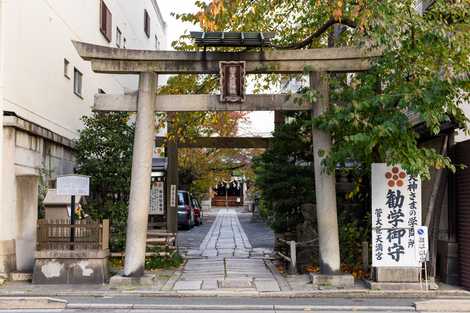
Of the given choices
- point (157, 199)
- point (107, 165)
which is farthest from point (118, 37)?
point (107, 165)

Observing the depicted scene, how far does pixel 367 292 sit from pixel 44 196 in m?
8.65

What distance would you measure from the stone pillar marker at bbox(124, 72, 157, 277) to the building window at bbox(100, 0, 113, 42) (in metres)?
10.4

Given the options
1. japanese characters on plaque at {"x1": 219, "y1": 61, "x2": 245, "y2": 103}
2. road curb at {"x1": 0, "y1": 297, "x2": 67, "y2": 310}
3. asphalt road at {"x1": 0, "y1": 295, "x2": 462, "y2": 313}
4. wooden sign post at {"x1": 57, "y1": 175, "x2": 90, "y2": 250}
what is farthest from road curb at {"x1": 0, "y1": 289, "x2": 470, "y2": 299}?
japanese characters on plaque at {"x1": 219, "y1": 61, "x2": 245, "y2": 103}

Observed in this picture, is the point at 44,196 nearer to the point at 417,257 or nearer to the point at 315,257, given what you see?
the point at 315,257

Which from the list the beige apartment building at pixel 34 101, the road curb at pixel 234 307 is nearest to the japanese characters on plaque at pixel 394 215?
the road curb at pixel 234 307

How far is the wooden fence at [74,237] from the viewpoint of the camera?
14234mm

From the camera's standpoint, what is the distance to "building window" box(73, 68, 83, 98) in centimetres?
2041

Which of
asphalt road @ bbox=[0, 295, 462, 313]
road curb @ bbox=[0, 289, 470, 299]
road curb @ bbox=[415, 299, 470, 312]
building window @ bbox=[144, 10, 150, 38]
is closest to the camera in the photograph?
asphalt road @ bbox=[0, 295, 462, 313]

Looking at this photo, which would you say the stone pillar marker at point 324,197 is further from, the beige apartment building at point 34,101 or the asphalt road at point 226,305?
the beige apartment building at point 34,101

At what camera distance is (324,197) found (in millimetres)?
14398

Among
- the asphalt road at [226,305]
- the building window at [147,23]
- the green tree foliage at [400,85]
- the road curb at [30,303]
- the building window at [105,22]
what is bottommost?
the asphalt road at [226,305]

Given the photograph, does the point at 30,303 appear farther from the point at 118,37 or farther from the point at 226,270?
the point at 118,37

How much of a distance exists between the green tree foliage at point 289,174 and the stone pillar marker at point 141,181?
4.61 meters

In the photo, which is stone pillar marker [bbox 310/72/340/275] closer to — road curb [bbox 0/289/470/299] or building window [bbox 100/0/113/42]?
road curb [bbox 0/289/470/299]
